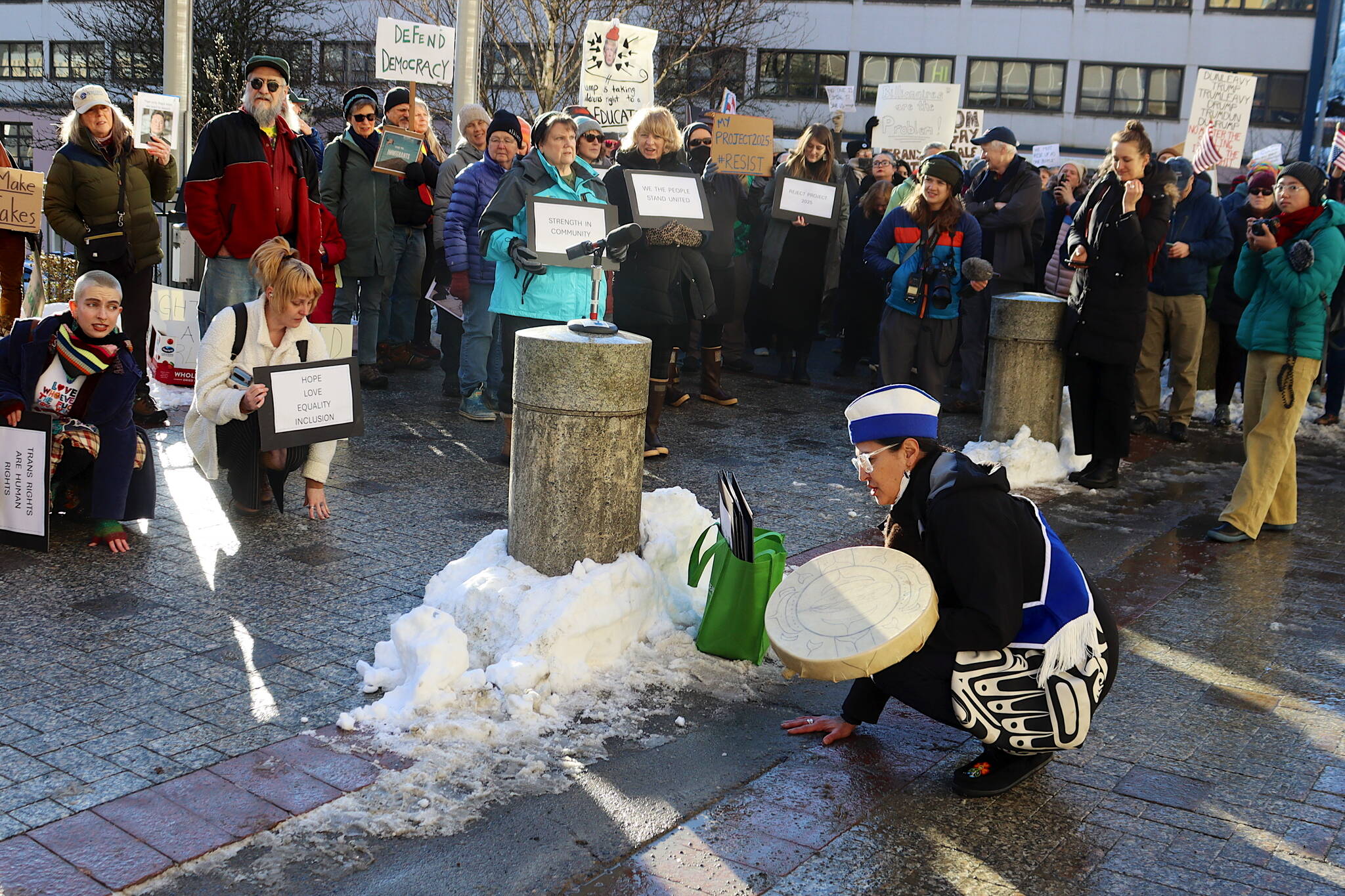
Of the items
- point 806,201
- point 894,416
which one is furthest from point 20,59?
point 894,416

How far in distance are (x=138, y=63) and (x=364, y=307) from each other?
27.1m

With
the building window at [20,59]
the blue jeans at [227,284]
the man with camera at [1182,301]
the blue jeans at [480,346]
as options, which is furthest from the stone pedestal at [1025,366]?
the building window at [20,59]

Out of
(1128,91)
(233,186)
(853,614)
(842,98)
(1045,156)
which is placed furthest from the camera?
(1128,91)

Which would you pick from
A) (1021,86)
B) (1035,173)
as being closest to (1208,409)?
(1035,173)

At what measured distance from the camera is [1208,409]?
1201 cm

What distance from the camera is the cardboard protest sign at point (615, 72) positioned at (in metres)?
12.6

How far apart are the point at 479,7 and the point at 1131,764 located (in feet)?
34.8

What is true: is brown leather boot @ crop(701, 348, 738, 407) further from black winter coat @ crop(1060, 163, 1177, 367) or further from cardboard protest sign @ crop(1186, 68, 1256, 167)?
cardboard protest sign @ crop(1186, 68, 1256, 167)

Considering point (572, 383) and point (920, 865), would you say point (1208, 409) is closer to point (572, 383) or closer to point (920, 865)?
point (572, 383)

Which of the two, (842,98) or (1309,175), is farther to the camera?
(842,98)

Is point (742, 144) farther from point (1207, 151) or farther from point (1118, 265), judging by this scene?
point (1207, 151)

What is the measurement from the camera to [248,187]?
7.40 metres

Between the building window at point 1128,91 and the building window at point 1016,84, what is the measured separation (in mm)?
877

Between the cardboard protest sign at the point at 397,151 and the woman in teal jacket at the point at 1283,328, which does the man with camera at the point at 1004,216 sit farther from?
the cardboard protest sign at the point at 397,151
